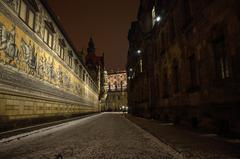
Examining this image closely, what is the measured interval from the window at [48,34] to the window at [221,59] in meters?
10.5

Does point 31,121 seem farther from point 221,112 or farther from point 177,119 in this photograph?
point 221,112

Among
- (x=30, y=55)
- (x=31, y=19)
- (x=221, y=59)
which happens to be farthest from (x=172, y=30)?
(x=30, y=55)

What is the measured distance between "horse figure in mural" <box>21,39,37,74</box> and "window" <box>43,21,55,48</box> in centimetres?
241

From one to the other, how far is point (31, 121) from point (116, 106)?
6937 cm

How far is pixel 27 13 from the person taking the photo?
993cm

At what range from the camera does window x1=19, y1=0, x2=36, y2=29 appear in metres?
9.34

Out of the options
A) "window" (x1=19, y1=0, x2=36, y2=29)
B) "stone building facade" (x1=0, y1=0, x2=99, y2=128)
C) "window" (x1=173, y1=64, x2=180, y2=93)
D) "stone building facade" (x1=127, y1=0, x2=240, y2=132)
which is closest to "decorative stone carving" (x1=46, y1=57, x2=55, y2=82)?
"stone building facade" (x1=0, y1=0, x2=99, y2=128)

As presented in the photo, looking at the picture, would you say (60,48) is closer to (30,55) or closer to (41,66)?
(41,66)

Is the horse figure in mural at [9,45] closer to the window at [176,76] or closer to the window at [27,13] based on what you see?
the window at [27,13]

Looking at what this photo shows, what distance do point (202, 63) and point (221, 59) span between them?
1.08 meters

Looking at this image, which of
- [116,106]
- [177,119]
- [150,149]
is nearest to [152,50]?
[177,119]

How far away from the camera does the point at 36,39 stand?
10.8 meters

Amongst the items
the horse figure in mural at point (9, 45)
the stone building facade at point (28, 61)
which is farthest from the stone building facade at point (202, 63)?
the horse figure in mural at point (9, 45)

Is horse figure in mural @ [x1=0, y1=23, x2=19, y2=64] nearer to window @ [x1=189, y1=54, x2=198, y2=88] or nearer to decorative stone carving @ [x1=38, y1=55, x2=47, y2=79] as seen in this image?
decorative stone carving @ [x1=38, y1=55, x2=47, y2=79]
